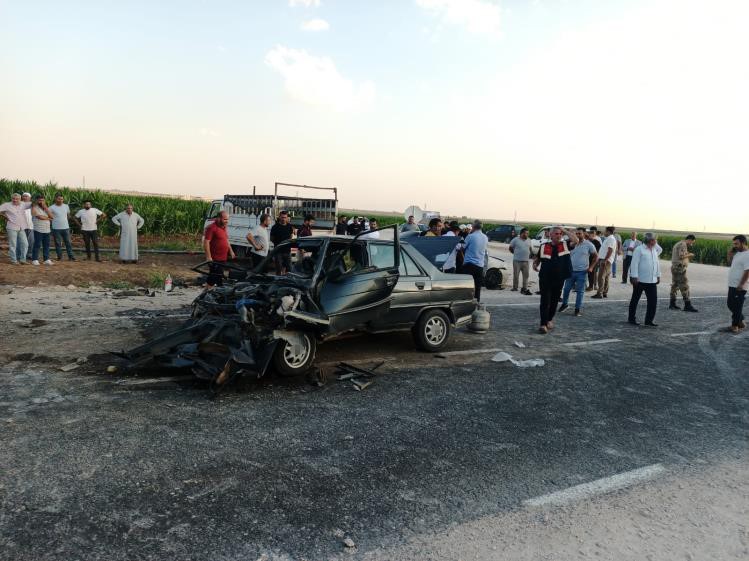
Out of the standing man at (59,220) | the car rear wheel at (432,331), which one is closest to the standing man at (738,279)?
the car rear wheel at (432,331)

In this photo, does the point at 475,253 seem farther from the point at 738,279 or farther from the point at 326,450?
the point at 326,450

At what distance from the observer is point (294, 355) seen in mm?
5508

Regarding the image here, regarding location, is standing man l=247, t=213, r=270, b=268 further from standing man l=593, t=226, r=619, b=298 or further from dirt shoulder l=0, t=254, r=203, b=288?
standing man l=593, t=226, r=619, b=298

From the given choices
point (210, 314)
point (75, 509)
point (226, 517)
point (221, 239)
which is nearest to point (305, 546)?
point (226, 517)

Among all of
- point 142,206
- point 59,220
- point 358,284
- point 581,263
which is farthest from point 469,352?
point 142,206

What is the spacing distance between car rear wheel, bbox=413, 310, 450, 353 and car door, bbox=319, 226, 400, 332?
0.86 meters

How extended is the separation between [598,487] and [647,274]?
7.55m

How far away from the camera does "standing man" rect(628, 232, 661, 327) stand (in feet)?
32.7

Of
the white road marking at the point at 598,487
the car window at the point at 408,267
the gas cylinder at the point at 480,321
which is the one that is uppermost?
the car window at the point at 408,267

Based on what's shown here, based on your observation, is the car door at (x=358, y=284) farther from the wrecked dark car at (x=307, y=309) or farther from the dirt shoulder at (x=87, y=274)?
the dirt shoulder at (x=87, y=274)

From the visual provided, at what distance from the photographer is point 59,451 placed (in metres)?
3.67

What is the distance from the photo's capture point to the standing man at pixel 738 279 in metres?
9.48

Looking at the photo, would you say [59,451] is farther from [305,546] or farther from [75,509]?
[305,546]

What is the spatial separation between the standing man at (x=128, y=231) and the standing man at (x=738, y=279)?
14709mm
